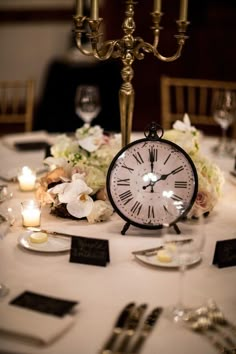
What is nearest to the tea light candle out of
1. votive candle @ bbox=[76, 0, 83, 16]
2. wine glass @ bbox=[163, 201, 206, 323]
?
votive candle @ bbox=[76, 0, 83, 16]

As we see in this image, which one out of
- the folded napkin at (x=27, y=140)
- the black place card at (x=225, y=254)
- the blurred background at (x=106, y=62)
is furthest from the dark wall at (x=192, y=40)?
the black place card at (x=225, y=254)

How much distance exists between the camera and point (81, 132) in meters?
2.23

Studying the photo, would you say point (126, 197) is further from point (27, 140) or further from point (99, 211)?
point (27, 140)

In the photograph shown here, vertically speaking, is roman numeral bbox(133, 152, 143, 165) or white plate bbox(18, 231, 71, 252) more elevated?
roman numeral bbox(133, 152, 143, 165)

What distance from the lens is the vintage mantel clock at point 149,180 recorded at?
5.98 feet

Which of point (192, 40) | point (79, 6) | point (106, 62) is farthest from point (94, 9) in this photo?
point (106, 62)

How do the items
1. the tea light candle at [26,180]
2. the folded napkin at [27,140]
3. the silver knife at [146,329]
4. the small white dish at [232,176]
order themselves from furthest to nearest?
1. the folded napkin at [27,140]
2. the small white dish at [232,176]
3. the tea light candle at [26,180]
4. the silver knife at [146,329]

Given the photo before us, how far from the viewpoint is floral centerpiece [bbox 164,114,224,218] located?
1897 mm

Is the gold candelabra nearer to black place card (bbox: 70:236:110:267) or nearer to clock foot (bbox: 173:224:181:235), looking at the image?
clock foot (bbox: 173:224:181:235)

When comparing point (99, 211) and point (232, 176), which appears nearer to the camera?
point (99, 211)

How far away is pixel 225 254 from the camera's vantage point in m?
1.64

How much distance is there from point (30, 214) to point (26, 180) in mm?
363

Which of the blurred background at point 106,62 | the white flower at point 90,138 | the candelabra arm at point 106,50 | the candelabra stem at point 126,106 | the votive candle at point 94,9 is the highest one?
the votive candle at point 94,9

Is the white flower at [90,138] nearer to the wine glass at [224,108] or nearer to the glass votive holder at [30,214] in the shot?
the glass votive holder at [30,214]
